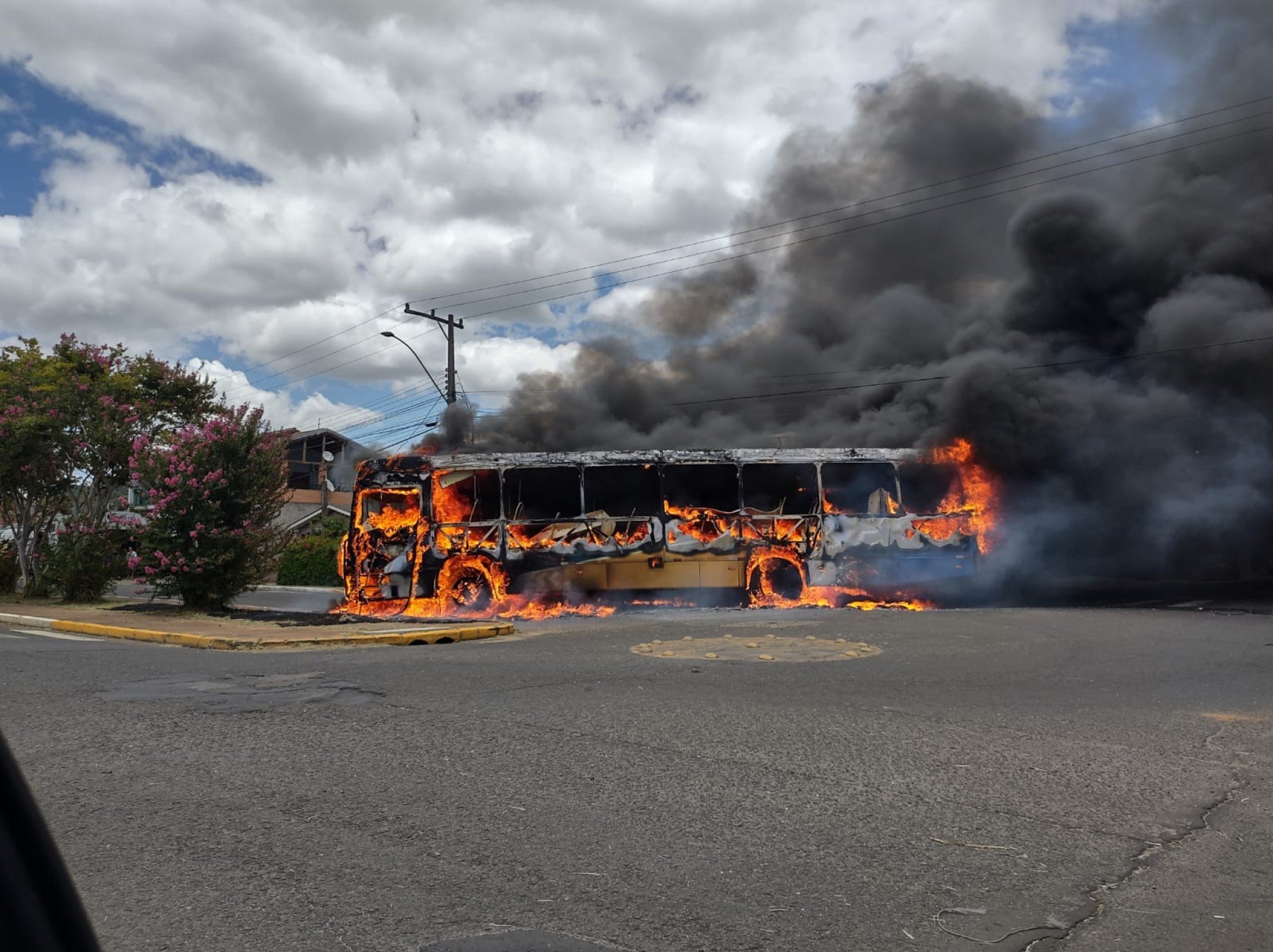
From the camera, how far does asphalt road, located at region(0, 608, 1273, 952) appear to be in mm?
3045

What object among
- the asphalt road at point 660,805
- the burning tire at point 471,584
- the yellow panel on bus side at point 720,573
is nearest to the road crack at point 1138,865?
the asphalt road at point 660,805

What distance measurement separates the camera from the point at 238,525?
15320mm

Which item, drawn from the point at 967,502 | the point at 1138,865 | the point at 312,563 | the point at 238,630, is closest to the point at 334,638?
the point at 238,630

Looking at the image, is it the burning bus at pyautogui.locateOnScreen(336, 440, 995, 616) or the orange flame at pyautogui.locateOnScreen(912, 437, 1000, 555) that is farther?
the orange flame at pyautogui.locateOnScreen(912, 437, 1000, 555)

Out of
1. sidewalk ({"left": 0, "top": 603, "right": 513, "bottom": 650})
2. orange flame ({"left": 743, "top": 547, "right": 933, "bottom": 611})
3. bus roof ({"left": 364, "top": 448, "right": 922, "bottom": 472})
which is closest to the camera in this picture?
sidewalk ({"left": 0, "top": 603, "right": 513, "bottom": 650})

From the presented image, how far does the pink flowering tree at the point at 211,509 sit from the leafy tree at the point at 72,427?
2.26 m

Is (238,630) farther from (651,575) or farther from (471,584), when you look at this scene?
(651,575)

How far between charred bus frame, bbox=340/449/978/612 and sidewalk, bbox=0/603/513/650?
1.76 metres

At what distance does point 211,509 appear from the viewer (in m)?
14.9

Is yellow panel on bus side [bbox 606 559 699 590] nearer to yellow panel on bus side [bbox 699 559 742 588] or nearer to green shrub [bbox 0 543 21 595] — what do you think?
yellow panel on bus side [bbox 699 559 742 588]

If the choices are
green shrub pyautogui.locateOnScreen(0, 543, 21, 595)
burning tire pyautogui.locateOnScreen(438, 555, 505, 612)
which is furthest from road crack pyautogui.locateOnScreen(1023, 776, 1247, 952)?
green shrub pyautogui.locateOnScreen(0, 543, 21, 595)

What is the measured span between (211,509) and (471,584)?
4.53 metres

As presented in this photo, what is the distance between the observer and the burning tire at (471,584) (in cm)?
1412

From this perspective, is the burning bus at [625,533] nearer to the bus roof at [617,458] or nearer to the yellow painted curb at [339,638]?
the bus roof at [617,458]
